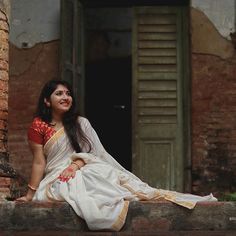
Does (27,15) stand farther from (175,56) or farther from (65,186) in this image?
(65,186)

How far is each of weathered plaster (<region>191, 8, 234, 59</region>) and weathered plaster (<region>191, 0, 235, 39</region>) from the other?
66mm

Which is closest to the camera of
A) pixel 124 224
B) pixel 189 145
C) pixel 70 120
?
pixel 124 224

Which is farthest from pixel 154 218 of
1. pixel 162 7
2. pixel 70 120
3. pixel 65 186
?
pixel 162 7

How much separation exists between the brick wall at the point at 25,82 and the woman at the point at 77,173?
12.3ft

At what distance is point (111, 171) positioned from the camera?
4965 millimetres

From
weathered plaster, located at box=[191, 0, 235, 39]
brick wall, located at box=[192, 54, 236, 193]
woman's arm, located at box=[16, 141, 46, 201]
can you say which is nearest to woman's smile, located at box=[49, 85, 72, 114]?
woman's arm, located at box=[16, 141, 46, 201]

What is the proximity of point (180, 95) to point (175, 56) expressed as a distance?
49 cm

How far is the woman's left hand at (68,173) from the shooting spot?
4898 mm

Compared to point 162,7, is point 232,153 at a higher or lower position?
lower

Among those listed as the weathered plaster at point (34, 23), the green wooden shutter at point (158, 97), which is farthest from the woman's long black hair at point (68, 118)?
the weathered plaster at point (34, 23)

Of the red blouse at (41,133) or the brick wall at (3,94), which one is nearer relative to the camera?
the red blouse at (41,133)

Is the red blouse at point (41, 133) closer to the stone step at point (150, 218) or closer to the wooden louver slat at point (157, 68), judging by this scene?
the stone step at point (150, 218)

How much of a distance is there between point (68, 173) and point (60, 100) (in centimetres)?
59

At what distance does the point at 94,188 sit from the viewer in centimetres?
479
